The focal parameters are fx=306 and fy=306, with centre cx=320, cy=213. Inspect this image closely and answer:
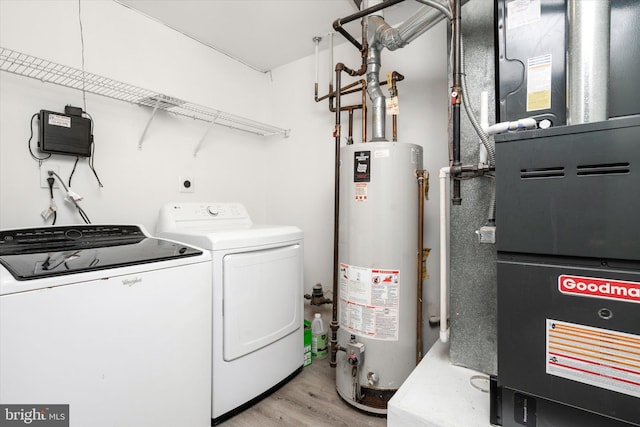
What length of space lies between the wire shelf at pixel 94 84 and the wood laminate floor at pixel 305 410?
1.80 metres

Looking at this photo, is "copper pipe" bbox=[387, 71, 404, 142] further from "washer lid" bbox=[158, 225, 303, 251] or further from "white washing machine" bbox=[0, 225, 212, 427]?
"white washing machine" bbox=[0, 225, 212, 427]

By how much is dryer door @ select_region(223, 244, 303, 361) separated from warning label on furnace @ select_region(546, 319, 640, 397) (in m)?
1.30

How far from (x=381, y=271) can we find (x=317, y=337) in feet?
3.15

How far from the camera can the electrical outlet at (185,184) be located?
218 cm

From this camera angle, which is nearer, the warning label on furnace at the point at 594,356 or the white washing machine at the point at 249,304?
the warning label on furnace at the point at 594,356

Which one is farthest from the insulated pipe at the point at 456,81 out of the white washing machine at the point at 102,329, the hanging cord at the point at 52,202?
the hanging cord at the point at 52,202

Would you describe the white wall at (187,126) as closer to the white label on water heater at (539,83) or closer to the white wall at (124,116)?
the white wall at (124,116)

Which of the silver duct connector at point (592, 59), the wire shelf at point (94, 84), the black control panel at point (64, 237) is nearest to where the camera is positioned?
the silver duct connector at point (592, 59)

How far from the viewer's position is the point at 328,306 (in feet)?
7.93

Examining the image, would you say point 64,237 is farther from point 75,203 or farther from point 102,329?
point 102,329

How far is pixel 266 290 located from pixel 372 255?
63cm

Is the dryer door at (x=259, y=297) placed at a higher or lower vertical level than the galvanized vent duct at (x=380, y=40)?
lower

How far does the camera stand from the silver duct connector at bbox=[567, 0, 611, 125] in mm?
745

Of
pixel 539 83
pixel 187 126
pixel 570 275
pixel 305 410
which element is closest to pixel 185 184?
pixel 187 126
